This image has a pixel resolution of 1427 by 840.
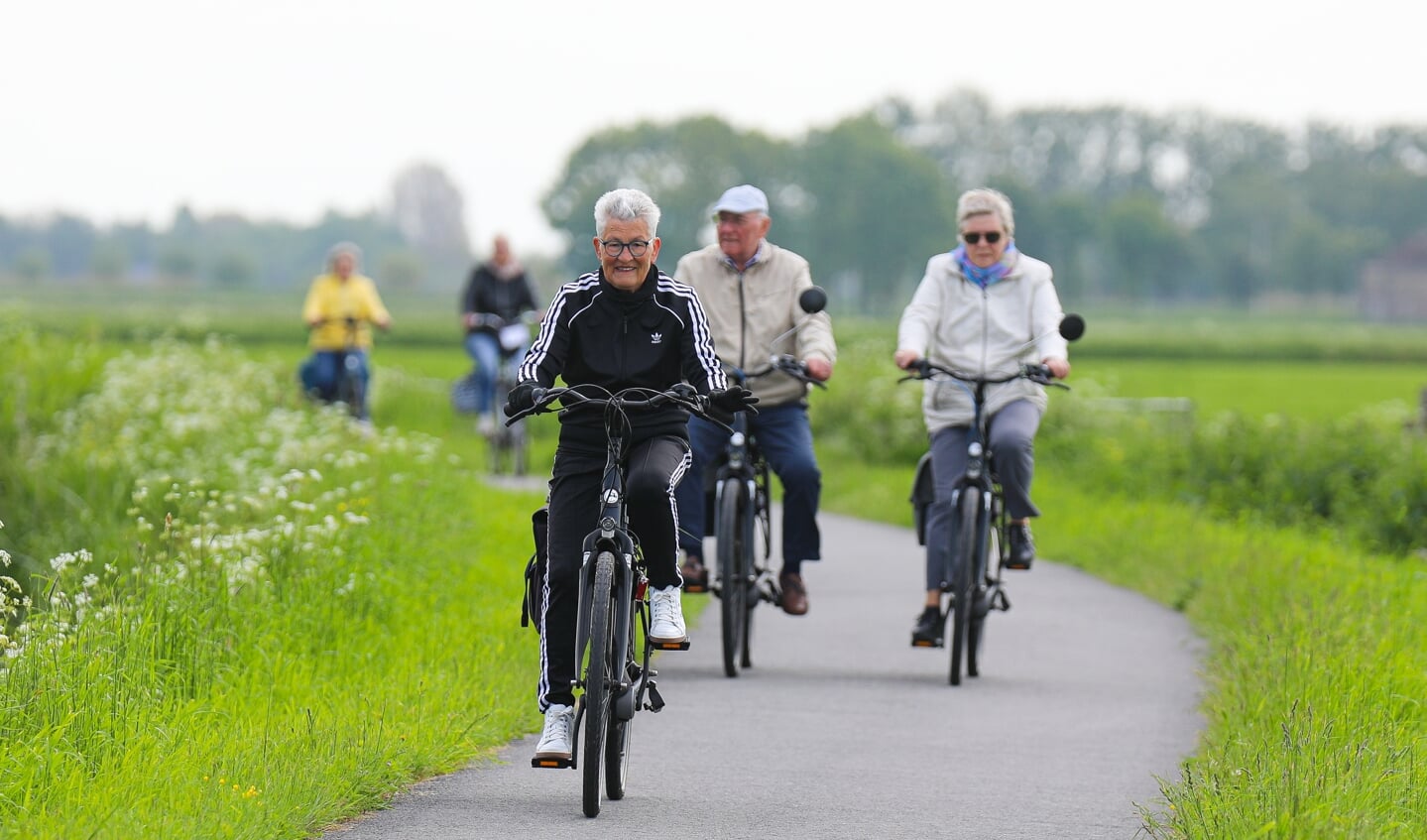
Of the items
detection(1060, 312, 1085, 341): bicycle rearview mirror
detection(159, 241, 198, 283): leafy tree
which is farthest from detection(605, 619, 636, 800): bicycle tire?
detection(159, 241, 198, 283): leafy tree

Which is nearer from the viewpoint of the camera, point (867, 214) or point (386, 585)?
point (386, 585)

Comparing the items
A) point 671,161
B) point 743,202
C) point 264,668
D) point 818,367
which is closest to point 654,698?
point 264,668

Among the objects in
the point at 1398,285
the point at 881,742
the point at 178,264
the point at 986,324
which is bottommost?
the point at 1398,285

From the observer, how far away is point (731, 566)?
345 inches

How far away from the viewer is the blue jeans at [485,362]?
18.8 meters

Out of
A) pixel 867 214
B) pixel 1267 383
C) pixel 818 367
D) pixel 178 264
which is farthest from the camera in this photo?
pixel 178 264

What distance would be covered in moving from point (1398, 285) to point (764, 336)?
13724 centimetres

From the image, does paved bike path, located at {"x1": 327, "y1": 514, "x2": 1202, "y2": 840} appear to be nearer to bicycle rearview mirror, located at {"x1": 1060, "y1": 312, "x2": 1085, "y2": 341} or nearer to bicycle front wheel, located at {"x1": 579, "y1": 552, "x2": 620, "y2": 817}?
bicycle front wheel, located at {"x1": 579, "y1": 552, "x2": 620, "y2": 817}

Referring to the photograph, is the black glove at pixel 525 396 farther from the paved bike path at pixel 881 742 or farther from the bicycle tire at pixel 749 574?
the bicycle tire at pixel 749 574

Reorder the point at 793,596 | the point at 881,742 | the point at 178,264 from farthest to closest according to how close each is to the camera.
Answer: the point at 178,264 < the point at 793,596 < the point at 881,742

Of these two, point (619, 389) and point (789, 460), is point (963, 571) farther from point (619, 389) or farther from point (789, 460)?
point (619, 389)

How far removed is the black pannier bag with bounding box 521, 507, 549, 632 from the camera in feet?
20.3

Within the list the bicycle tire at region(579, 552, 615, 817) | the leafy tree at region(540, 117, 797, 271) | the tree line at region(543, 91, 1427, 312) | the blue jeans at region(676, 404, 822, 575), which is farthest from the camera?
the tree line at region(543, 91, 1427, 312)

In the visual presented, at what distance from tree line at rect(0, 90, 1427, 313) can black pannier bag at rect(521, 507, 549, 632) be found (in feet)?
320
